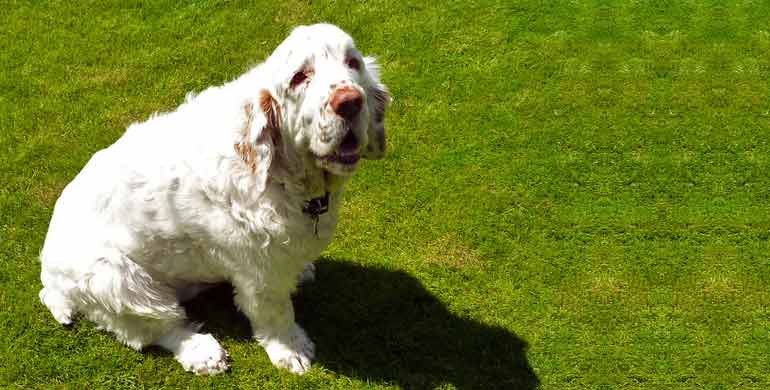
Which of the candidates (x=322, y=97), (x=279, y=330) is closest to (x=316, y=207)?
(x=322, y=97)

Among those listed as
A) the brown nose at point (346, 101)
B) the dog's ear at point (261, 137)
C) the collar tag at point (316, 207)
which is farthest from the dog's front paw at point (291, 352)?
the brown nose at point (346, 101)

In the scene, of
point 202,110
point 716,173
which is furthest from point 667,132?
point 202,110

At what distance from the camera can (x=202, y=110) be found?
4.23 m

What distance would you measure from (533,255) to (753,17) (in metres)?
4.52

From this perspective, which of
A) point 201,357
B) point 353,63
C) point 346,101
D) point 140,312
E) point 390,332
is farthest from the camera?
point 390,332

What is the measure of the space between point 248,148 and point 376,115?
785 millimetres

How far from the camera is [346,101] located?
3.63 m

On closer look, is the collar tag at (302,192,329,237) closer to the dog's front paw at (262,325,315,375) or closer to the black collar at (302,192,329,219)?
the black collar at (302,192,329,219)

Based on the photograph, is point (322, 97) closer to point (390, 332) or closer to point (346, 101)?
point (346, 101)

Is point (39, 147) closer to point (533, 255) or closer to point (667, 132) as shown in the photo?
point (533, 255)

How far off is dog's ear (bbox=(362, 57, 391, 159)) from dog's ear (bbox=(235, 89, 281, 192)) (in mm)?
544

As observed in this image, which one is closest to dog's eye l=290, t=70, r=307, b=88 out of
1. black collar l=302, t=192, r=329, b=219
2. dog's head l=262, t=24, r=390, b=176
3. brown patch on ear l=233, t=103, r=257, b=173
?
dog's head l=262, t=24, r=390, b=176

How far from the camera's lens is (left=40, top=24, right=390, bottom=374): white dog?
377 cm

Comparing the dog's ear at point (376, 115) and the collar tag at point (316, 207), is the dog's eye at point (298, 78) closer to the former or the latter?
the dog's ear at point (376, 115)
